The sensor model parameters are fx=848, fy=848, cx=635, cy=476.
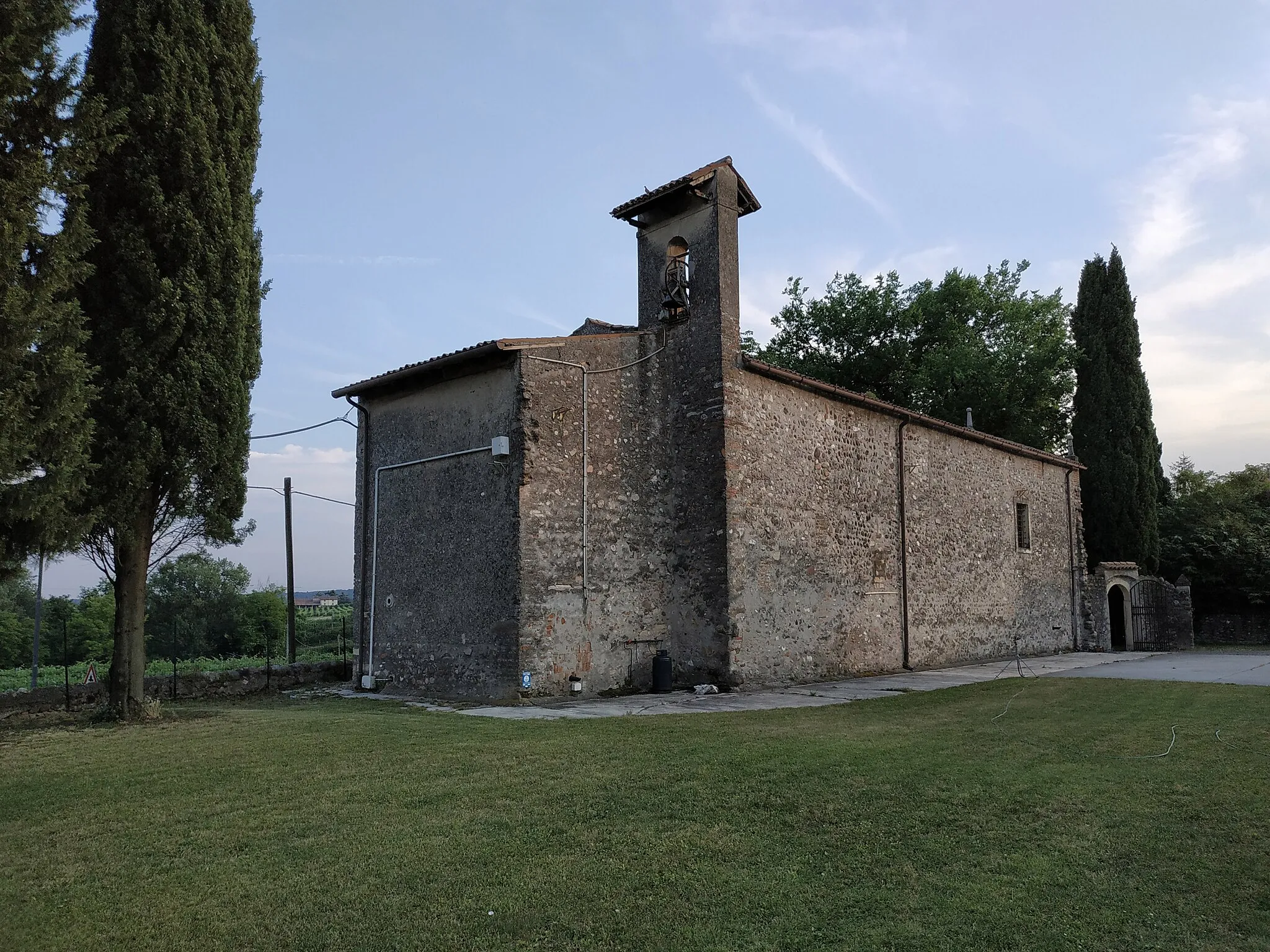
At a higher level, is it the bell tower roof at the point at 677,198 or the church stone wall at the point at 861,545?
the bell tower roof at the point at 677,198

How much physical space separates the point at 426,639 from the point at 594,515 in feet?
11.6

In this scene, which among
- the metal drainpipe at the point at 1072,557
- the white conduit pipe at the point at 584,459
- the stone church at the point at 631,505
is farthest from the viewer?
the metal drainpipe at the point at 1072,557

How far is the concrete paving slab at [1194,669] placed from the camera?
49.3 ft

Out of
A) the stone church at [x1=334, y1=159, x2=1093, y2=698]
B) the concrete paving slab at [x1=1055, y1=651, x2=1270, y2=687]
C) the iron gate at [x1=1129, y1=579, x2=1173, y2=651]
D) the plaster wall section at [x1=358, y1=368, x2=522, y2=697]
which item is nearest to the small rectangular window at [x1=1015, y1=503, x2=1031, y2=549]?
the concrete paving slab at [x1=1055, y1=651, x2=1270, y2=687]

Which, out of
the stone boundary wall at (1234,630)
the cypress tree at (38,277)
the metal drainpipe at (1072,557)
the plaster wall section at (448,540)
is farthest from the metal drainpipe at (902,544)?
the stone boundary wall at (1234,630)

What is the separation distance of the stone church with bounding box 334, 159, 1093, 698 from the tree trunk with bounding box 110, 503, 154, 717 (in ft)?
14.7

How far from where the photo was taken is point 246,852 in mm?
5051

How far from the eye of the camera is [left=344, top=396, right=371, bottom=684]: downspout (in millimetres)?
15523

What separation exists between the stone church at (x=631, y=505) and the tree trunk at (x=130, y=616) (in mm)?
4475

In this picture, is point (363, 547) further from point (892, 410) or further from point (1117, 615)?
point (1117, 615)

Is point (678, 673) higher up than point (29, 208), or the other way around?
point (29, 208)

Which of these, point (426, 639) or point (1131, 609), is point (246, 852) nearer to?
point (426, 639)

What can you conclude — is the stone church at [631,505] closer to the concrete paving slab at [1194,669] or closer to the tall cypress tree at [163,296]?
the tall cypress tree at [163,296]

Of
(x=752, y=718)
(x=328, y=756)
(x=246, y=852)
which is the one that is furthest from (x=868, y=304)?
(x=246, y=852)
